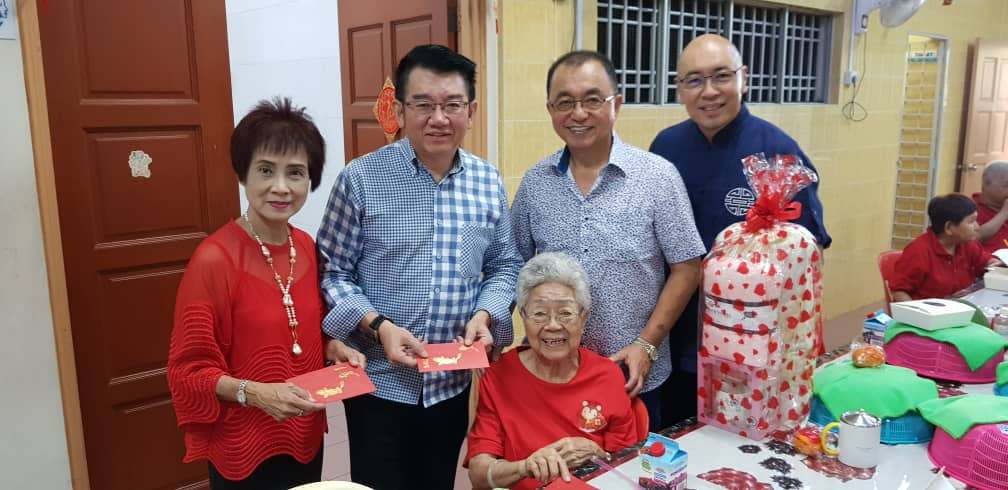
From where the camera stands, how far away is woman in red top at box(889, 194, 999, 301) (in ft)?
12.4

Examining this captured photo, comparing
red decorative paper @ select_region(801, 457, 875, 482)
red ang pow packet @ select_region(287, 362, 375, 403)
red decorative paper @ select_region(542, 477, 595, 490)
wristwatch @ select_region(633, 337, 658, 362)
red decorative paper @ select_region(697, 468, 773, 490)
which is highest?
red ang pow packet @ select_region(287, 362, 375, 403)

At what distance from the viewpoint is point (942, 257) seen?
3855 millimetres

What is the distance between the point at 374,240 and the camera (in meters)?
1.95

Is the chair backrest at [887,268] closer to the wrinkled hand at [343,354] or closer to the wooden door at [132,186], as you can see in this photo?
the wrinkled hand at [343,354]

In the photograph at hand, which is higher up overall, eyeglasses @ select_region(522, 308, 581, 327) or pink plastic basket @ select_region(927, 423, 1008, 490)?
eyeglasses @ select_region(522, 308, 581, 327)

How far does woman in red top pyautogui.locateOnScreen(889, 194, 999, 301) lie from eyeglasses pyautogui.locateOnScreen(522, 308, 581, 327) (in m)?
2.79

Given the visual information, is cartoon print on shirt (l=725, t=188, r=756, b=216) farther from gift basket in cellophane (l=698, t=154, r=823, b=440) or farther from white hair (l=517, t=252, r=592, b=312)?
white hair (l=517, t=252, r=592, b=312)

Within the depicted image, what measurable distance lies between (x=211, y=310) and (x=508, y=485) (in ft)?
2.69

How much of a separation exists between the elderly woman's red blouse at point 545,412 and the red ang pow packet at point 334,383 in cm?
35

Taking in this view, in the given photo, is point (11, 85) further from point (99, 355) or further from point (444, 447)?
point (444, 447)

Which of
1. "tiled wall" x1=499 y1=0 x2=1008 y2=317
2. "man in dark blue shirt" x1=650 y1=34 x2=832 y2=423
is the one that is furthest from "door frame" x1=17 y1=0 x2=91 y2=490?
"tiled wall" x1=499 y1=0 x2=1008 y2=317

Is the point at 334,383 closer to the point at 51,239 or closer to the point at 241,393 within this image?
the point at 241,393

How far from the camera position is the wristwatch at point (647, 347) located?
200cm

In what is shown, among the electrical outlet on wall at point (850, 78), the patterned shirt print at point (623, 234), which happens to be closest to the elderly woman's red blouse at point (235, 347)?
the patterned shirt print at point (623, 234)
